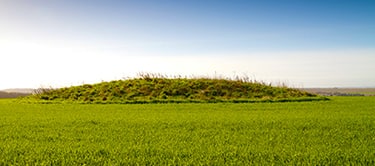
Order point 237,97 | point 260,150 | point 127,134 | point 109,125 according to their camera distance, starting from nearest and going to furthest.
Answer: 1. point 260,150
2. point 127,134
3. point 109,125
4. point 237,97

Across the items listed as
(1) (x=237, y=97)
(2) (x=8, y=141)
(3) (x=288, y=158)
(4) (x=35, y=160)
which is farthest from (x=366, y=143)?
(1) (x=237, y=97)

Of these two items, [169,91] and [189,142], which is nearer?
[189,142]

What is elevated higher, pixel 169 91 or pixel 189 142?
pixel 169 91

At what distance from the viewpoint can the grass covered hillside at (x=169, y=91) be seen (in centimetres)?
2125

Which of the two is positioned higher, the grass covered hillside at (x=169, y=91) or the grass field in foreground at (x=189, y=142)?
the grass covered hillside at (x=169, y=91)

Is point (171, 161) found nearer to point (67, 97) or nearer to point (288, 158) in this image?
point (288, 158)

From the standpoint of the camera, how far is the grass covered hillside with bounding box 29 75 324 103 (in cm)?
2125

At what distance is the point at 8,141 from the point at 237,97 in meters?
15.9

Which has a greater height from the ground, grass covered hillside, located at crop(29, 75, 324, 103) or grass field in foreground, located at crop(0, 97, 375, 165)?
grass covered hillside, located at crop(29, 75, 324, 103)

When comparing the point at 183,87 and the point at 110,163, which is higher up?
the point at 183,87

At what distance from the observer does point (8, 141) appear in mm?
6691

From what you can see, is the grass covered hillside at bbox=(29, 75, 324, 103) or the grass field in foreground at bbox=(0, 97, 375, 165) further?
the grass covered hillside at bbox=(29, 75, 324, 103)

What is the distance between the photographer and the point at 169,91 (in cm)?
2283

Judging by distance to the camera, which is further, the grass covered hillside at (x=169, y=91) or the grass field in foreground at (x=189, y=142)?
the grass covered hillside at (x=169, y=91)
